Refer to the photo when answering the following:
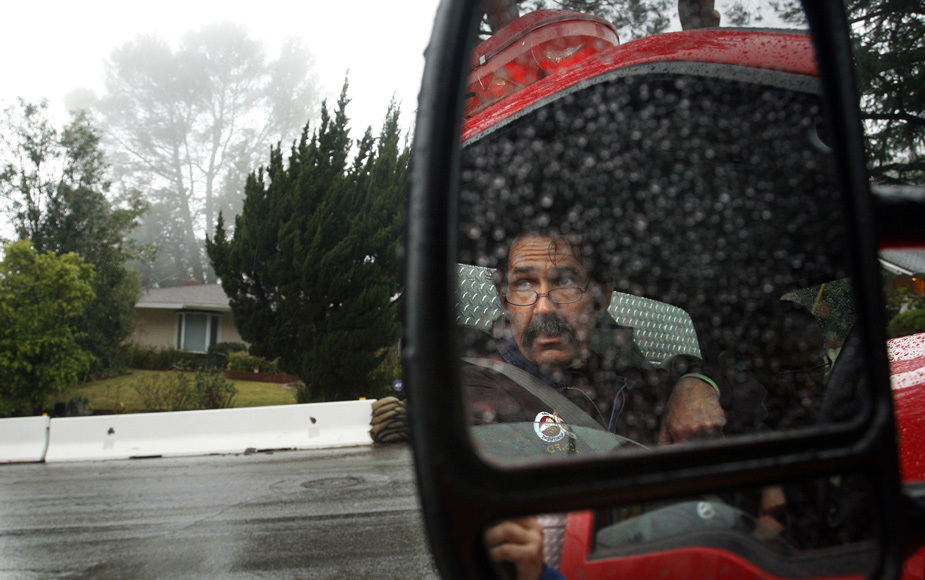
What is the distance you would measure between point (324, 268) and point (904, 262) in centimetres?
1637

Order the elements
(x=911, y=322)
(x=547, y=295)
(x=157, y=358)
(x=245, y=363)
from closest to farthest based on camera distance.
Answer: (x=547, y=295)
(x=911, y=322)
(x=245, y=363)
(x=157, y=358)

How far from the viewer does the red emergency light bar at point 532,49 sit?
1.40 meters

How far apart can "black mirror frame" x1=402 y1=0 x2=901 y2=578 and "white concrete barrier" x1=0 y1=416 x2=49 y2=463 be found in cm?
1222

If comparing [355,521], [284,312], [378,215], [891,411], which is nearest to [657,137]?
[891,411]

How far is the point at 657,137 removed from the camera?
1385 mm


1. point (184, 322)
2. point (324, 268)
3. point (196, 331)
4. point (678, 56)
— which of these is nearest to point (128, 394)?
point (196, 331)

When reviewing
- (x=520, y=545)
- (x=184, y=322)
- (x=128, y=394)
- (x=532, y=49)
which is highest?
(x=532, y=49)

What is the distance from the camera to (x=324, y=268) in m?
17.0

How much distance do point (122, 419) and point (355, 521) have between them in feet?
22.2

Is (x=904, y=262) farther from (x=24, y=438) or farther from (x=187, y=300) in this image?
(x=187, y=300)

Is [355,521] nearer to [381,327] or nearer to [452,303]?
[452,303]

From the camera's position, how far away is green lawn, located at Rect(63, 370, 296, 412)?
20.9 m

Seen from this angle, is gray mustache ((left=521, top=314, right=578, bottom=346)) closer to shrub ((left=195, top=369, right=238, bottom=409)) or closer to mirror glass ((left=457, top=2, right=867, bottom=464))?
mirror glass ((left=457, top=2, right=867, bottom=464))

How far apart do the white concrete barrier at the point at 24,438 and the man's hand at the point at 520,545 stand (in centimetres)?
1214
